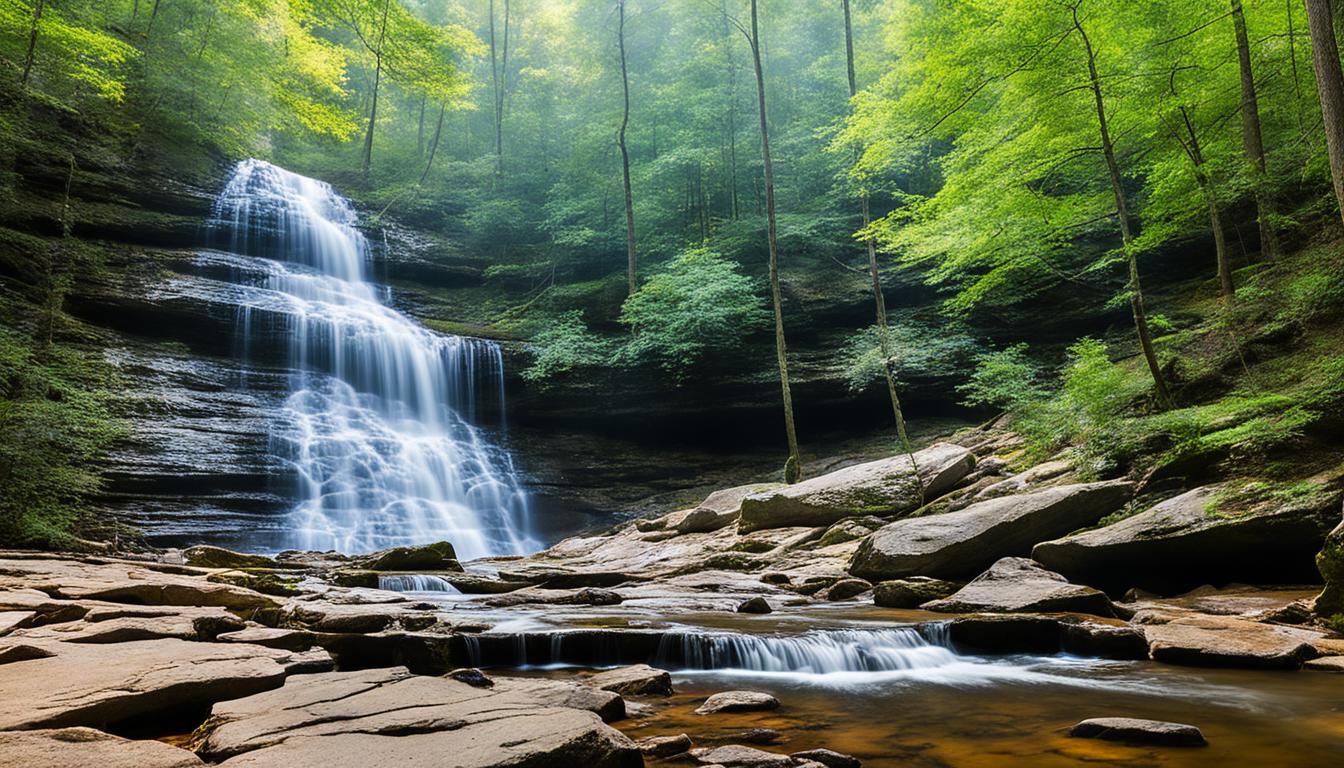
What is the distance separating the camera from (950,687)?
4941mm

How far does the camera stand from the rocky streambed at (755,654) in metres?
2.86

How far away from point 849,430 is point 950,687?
1709 cm

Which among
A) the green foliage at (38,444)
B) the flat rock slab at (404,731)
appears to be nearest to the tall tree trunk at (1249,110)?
the flat rock slab at (404,731)

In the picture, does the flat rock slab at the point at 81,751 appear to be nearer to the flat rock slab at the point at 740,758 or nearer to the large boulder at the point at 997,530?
the flat rock slab at the point at 740,758

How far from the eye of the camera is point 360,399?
19562mm

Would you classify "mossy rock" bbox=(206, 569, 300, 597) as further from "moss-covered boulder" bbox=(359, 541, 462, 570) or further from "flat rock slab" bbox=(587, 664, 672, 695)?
"flat rock slab" bbox=(587, 664, 672, 695)

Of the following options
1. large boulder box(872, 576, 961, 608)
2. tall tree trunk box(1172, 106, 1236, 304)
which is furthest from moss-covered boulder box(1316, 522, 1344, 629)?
tall tree trunk box(1172, 106, 1236, 304)

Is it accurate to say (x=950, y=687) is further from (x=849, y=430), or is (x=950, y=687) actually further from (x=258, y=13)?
(x=258, y=13)

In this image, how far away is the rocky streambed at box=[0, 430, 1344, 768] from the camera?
2.86 metres

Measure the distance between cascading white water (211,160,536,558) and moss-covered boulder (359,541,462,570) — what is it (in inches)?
194

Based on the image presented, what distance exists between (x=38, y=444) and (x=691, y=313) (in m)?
14.0

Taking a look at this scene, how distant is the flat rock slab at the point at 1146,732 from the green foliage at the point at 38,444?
12.5 meters

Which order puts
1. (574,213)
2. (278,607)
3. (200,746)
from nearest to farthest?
(200,746)
(278,607)
(574,213)

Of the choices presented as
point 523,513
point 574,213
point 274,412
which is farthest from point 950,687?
point 574,213
